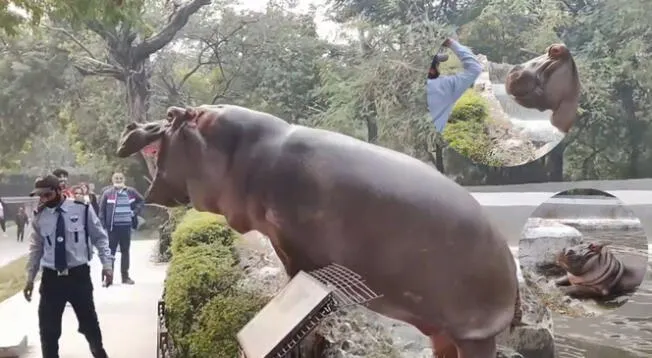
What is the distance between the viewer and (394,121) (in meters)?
4.89

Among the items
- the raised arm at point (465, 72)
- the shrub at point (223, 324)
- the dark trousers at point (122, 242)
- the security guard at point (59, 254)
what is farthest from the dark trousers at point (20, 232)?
the raised arm at point (465, 72)

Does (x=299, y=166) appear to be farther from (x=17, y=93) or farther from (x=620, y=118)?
(x=17, y=93)

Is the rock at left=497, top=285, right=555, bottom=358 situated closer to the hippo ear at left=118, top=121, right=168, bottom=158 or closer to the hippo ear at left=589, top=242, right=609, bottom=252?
the hippo ear at left=589, top=242, right=609, bottom=252

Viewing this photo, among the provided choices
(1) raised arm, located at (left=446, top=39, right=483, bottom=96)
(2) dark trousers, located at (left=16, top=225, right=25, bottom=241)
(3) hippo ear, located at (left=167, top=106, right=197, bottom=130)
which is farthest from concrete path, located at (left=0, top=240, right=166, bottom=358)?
(3) hippo ear, located at (left=167, top=106, right=197, bottom=130)

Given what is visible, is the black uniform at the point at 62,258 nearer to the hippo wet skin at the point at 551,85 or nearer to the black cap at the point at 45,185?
the black cap at the point at 45,185

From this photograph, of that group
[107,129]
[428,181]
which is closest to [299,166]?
[428,181]

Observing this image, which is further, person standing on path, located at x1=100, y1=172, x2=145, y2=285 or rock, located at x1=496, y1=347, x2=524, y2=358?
person standing on path, located at x1=100, y1=172, x2=145, y2=285

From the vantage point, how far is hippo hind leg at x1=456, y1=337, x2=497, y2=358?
2.02 m

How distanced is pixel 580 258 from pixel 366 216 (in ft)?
3.68

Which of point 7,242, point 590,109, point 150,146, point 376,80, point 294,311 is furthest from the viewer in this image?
point 7,242

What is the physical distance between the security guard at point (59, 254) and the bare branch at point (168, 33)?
210cm

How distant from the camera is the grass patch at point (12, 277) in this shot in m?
5.98

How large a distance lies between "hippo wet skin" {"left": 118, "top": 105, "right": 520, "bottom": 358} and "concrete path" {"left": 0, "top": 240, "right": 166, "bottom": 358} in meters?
3.01

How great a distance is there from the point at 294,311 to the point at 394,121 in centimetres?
322
